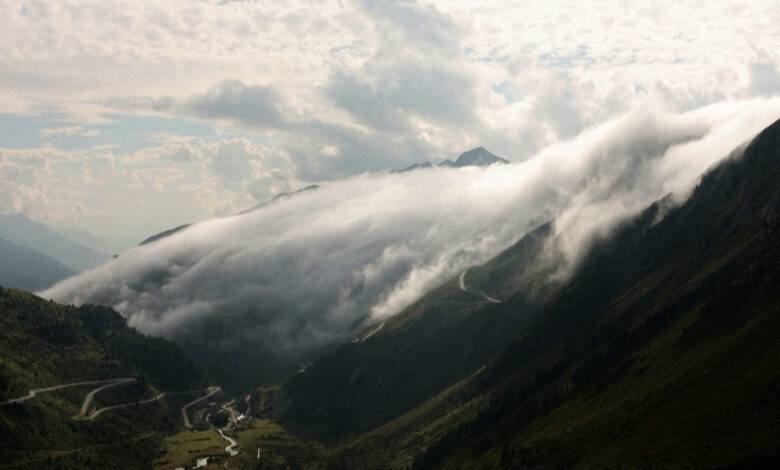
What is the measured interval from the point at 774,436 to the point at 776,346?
5474 cm

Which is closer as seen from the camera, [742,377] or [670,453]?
[670,453]

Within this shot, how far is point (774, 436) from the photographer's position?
155750 millimetres

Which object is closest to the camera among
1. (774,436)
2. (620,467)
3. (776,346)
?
(774,436)

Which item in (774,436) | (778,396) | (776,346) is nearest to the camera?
(774,436)

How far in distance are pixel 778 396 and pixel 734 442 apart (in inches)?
883

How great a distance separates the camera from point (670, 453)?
17762 cm

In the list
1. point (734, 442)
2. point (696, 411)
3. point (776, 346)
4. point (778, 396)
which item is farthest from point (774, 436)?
point (776, 346)

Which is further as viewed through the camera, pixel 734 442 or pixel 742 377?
pixel 742 377

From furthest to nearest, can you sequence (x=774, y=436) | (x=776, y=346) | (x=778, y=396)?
(x=776, y=346) → (x=778, y=396) → (x=774, y=436)

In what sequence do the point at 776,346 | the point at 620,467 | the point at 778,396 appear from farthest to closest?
the point at 776,346 < the point at 620,467 < the point at 778,396

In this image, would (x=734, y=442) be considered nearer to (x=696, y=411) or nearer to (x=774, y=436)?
(x=774, y=436)

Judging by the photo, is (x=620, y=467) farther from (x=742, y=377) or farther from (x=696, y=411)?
(x=742, y=377)

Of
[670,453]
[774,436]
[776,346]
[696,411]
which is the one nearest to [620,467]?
[670,453]

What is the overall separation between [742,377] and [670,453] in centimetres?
4165
